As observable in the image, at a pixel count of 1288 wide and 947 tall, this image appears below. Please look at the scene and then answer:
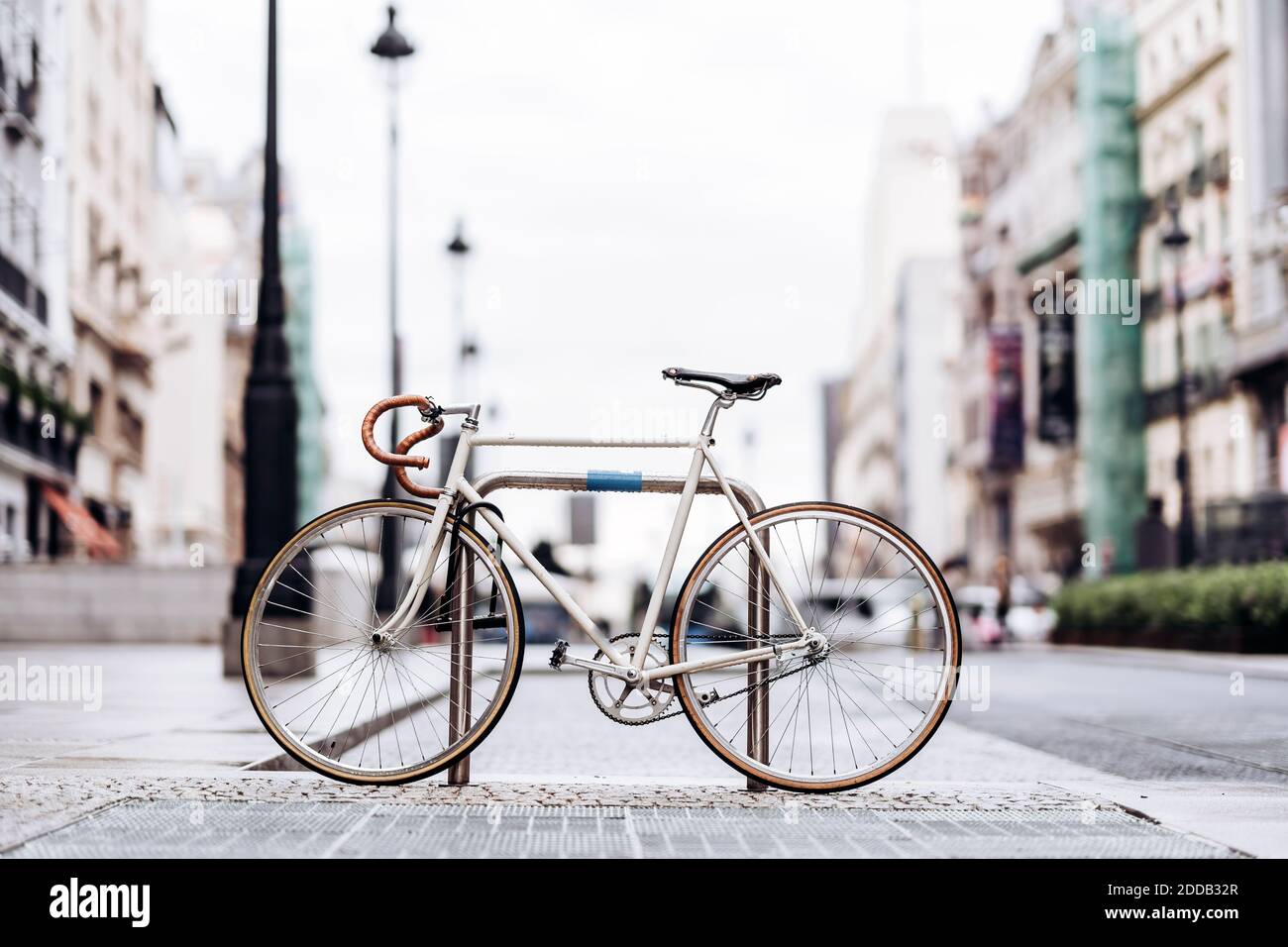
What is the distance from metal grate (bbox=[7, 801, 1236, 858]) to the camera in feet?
15.4

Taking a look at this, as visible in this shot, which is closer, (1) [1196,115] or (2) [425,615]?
(2) [425,615]

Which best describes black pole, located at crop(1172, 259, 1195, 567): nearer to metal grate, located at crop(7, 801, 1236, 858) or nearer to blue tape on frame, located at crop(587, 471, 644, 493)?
blue tape on frame, located at crop(587, 471, 644, 493)

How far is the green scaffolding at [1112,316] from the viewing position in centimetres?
5916

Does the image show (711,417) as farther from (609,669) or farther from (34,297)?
(34,297)

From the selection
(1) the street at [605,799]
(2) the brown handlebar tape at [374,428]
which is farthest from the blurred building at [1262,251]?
(2) the brown handlebar tape at [374,428]

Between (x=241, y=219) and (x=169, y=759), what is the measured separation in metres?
88.6

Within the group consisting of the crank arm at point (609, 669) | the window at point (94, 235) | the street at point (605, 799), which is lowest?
the street at point (605, 799)

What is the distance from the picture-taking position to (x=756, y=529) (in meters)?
6.09

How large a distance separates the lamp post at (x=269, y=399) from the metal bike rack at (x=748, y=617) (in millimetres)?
8972

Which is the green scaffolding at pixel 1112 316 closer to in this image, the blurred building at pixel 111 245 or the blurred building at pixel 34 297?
the blurred building at pixel 111 245

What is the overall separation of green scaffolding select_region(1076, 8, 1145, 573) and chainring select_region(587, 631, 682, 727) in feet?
178

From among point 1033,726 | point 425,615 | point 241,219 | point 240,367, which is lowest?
point 1033,726
